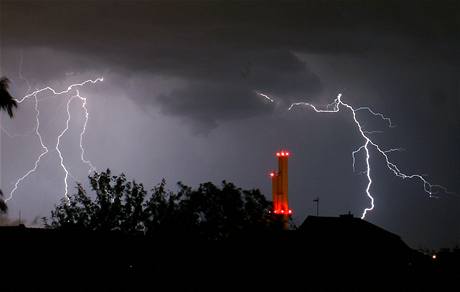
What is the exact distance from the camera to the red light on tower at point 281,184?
50.6m

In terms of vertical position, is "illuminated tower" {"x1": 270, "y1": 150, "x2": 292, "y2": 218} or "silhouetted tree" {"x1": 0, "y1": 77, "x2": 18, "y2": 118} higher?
"illuminated tower" {"x1": 270, "y1": 150, "x2": 292, "y2": 218}

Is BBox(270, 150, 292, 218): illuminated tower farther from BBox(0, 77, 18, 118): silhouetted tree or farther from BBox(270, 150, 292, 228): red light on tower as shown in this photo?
BBox(0, 77, 18, 118): silhouetted tree

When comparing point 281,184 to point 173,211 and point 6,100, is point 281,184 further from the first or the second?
point 6,100

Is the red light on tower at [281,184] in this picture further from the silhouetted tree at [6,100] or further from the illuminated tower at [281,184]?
the silhouetted tree at [6,100]

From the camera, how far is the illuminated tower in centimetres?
5059

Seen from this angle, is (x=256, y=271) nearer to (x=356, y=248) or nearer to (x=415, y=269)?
(x=356, y=248)

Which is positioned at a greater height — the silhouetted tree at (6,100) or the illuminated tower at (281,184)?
the illuminated tower at (281,184)

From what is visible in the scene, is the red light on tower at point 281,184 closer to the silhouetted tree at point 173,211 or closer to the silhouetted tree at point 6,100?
the silhouetted tree at point 173,211

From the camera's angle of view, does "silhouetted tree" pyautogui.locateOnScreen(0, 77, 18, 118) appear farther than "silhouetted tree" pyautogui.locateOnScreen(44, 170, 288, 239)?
No

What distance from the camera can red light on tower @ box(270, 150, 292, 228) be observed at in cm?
5059

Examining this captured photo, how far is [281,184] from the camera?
51656 millimetres

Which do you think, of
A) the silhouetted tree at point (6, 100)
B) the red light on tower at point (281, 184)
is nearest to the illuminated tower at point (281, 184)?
the red light on tower at point (281, 184)

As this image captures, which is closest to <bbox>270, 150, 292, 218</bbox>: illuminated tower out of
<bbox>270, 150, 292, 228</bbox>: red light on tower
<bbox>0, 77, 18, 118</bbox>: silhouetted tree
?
<bbox>270, 150, 292, 228</bbox>: red light on tower

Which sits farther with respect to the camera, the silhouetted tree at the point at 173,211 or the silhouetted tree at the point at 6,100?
the silhouetted tree at the point at 173,211
